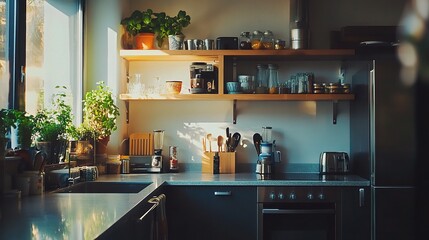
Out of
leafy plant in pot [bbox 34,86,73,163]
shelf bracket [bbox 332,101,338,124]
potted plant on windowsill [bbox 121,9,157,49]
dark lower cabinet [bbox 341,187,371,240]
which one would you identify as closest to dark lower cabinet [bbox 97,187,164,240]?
leafy plant in pot [bbox 34,86,73,163]

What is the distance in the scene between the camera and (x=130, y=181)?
344cm

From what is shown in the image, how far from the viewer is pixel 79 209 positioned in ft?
6.73

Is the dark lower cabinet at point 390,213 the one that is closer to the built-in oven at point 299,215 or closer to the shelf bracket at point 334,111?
the built-in oven at point 299,215

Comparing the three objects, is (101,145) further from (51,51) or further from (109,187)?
(51,51)

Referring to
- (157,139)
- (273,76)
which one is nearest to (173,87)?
(157,139)

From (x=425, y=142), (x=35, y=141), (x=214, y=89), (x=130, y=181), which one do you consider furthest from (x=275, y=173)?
(x=425, y=142)

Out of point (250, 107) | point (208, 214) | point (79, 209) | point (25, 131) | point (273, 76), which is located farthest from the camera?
point (250, 107)

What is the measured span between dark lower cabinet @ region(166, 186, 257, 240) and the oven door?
7cm

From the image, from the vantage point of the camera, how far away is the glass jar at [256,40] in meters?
3.93

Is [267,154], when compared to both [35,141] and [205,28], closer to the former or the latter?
[205,28]

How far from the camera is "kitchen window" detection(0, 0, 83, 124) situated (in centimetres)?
288

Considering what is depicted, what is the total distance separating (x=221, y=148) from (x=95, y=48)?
1.29 m

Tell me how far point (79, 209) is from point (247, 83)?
216 cm

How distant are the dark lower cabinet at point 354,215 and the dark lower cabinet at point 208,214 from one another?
1.99 ft
